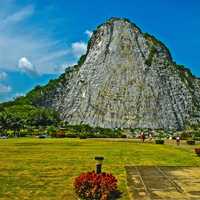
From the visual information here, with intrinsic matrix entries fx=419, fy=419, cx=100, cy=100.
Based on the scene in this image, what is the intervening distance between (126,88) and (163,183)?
12753 centimetres

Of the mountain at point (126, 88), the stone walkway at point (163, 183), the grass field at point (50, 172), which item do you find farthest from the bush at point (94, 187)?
the mountain at point (126, 88)

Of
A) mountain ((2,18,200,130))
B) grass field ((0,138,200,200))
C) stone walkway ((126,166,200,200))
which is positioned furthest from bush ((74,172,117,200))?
mountain ((2,18,200,130))

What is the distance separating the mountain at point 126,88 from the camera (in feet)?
490

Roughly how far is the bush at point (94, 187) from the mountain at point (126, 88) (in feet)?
408

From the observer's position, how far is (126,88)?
153500 millimetres

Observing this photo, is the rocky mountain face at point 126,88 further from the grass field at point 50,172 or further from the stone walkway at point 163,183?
the stone walkway at point 163,183

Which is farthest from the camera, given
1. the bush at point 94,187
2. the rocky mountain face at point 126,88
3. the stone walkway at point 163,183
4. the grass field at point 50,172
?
the rocky mountain face at point 126,88

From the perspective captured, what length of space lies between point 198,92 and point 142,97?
35731 mm

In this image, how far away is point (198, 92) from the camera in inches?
6905

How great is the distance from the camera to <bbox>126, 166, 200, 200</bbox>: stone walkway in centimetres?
2259

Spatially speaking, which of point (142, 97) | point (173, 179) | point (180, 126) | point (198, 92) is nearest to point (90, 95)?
point (142, 97)

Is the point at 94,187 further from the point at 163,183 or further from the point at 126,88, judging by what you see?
the point at 126,88

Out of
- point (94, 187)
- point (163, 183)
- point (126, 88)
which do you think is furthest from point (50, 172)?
point (126, 88)

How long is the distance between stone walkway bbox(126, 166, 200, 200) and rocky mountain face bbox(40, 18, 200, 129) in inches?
4476
